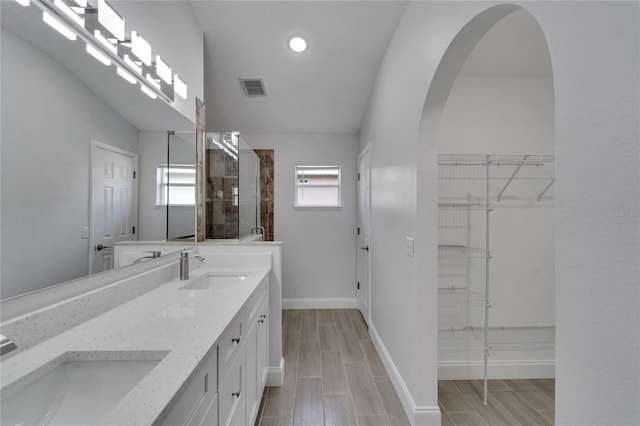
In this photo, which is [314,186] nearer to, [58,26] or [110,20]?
[110,20]

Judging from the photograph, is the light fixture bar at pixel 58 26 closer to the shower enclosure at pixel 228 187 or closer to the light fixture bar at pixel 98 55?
the light fixture bar at pixel 98 55

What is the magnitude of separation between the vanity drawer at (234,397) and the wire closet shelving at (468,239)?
5.44 feet

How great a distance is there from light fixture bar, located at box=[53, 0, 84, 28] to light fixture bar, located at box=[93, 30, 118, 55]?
0.25 ft

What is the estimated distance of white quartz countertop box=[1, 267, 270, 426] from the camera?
63 cm

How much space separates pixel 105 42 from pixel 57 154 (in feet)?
2.05

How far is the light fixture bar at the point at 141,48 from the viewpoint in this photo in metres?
1.48

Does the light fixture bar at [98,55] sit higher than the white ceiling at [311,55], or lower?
lower

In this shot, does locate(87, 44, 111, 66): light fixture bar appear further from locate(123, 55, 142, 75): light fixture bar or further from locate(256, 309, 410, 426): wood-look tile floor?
locate(256, 309, 410, 426): wood-look tile floor

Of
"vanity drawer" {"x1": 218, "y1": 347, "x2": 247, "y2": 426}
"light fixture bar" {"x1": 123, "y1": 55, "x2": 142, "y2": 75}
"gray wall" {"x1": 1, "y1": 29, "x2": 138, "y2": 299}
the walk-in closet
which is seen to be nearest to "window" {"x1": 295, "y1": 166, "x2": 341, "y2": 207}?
the walk-in closet

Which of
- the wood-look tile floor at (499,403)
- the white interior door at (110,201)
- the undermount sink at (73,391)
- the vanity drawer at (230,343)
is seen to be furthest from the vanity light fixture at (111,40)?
the wood-look tile floor at (499,403)

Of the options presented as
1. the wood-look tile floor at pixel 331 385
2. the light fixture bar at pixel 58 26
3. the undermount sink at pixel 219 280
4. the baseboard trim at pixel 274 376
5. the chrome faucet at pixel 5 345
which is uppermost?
the light fixture bar at pixel 58 26

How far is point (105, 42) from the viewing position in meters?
1.26

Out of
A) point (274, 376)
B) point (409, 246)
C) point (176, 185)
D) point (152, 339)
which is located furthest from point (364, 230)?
point (152, 339)

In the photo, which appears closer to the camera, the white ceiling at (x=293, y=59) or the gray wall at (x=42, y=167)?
the gray wall at (x=42, y=167)
